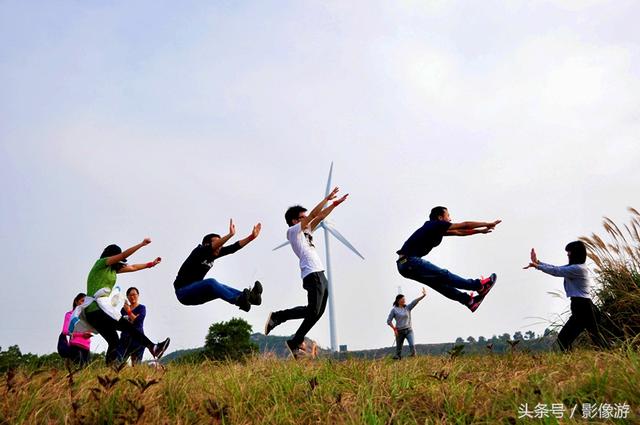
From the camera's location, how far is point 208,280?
8.75 metres

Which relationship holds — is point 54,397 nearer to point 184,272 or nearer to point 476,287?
point 184,272

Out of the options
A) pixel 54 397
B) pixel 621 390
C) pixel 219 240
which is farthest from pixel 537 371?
pixel 219 240

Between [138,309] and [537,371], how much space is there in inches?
284

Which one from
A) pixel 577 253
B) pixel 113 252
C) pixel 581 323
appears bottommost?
pixel 581 323

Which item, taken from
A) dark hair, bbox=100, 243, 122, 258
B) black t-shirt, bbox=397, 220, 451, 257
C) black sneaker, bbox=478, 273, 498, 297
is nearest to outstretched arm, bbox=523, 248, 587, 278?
black sneaker, bbox=478, 273, 498, 297

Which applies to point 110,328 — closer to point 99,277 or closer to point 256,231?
point 99,277

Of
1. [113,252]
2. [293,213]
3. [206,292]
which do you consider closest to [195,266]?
[206,292]

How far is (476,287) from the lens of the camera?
9297mm

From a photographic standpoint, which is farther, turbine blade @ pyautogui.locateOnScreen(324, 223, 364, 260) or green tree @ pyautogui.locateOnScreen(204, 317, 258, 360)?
Result: green tree @ pyautogui.locateOnScreen(204, 317, 258, 360)

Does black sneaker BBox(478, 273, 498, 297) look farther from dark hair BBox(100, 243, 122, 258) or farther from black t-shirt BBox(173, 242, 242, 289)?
dark hair BBox(100, 243, 122, 258)

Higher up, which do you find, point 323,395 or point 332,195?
point 332,195

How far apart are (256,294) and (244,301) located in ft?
0.69

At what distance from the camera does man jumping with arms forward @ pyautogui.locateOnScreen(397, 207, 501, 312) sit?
9234mm

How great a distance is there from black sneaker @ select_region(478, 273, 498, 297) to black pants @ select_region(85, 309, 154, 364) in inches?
200
